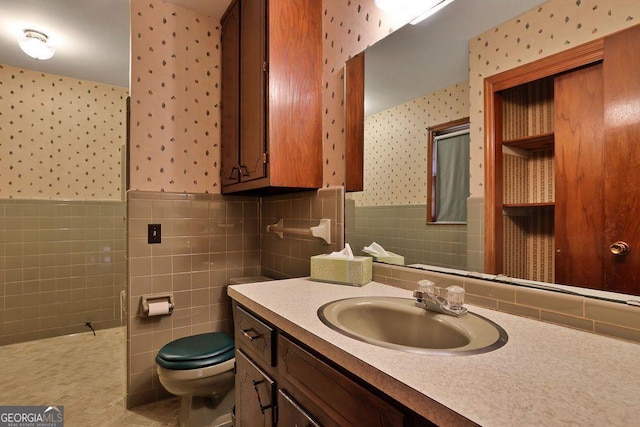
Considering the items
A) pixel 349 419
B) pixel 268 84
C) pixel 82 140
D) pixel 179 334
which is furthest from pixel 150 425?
pixel 82 140

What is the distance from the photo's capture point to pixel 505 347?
2.29 feet

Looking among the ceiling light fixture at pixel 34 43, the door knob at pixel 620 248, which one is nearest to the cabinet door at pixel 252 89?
the door knob at pixel 620 248

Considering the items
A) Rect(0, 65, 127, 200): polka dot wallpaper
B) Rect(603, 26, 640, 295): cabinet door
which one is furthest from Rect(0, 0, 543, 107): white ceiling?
Rect(603, 26, 640, 295): cabinet door

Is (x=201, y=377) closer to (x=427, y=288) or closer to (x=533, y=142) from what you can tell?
(x=427, y=288)

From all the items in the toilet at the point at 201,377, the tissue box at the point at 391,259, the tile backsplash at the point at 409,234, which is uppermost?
the tile backsplash at the point at 409,234

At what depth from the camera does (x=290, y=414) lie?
2.95 ft

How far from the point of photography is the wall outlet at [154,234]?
200cm

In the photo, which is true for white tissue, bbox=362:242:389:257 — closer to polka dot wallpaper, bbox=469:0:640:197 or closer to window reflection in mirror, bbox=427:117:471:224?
window reflection in mirror, bbox=427:117:471:224

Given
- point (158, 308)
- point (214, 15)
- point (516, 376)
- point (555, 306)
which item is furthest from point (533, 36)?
point (158, 308)

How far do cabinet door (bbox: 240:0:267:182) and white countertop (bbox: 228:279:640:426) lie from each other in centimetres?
104

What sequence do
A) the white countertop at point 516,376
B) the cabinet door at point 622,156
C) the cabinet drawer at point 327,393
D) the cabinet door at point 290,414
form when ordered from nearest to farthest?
the white countertop at point 516,376 < the cabinet drawer at point 327,393 < the cabinet door at point 622,156 < the cabinet door at point 290,414

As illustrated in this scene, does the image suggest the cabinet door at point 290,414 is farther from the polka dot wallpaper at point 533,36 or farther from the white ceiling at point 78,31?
the white ceiling at point 78,31

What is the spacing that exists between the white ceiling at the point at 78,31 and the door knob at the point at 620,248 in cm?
230

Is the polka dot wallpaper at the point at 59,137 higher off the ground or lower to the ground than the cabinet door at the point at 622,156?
higher
